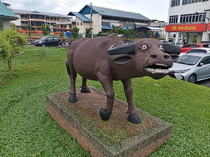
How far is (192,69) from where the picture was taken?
7211 millimetres

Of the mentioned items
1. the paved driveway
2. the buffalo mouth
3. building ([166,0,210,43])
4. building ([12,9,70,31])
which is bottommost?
the paved driveway

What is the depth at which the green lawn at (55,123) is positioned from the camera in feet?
9.33

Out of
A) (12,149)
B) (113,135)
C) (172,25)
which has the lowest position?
(12,149)

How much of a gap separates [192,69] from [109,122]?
5.64 meters

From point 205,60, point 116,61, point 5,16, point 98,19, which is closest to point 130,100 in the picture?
point 116,61

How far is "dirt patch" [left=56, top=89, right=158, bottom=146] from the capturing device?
8.37 ft

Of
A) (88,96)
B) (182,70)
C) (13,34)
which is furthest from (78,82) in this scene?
(182,70)

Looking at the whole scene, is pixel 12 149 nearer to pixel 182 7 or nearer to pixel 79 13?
pixel 182 7

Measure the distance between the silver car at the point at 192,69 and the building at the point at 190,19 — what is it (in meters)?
18.3

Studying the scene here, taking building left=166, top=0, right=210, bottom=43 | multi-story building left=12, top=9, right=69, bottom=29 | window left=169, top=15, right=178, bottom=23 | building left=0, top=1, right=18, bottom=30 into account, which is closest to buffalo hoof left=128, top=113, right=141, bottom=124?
building left=0, top=1, right=18, bottom=30

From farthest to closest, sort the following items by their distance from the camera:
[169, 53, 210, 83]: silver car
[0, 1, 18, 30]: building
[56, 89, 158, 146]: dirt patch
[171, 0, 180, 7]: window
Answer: [171, 0, 180, 7]: window, [0, 1, 18, 30]: building, [169, 53, 210, 83]: silver car, [56, 89, 158, 146]: dirt patch

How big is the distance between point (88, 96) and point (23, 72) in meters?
4.58

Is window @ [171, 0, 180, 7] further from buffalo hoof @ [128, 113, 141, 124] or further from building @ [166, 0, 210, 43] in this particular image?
buffalo hoof @ [128, 113, 141, 124]

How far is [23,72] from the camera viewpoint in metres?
7.36
